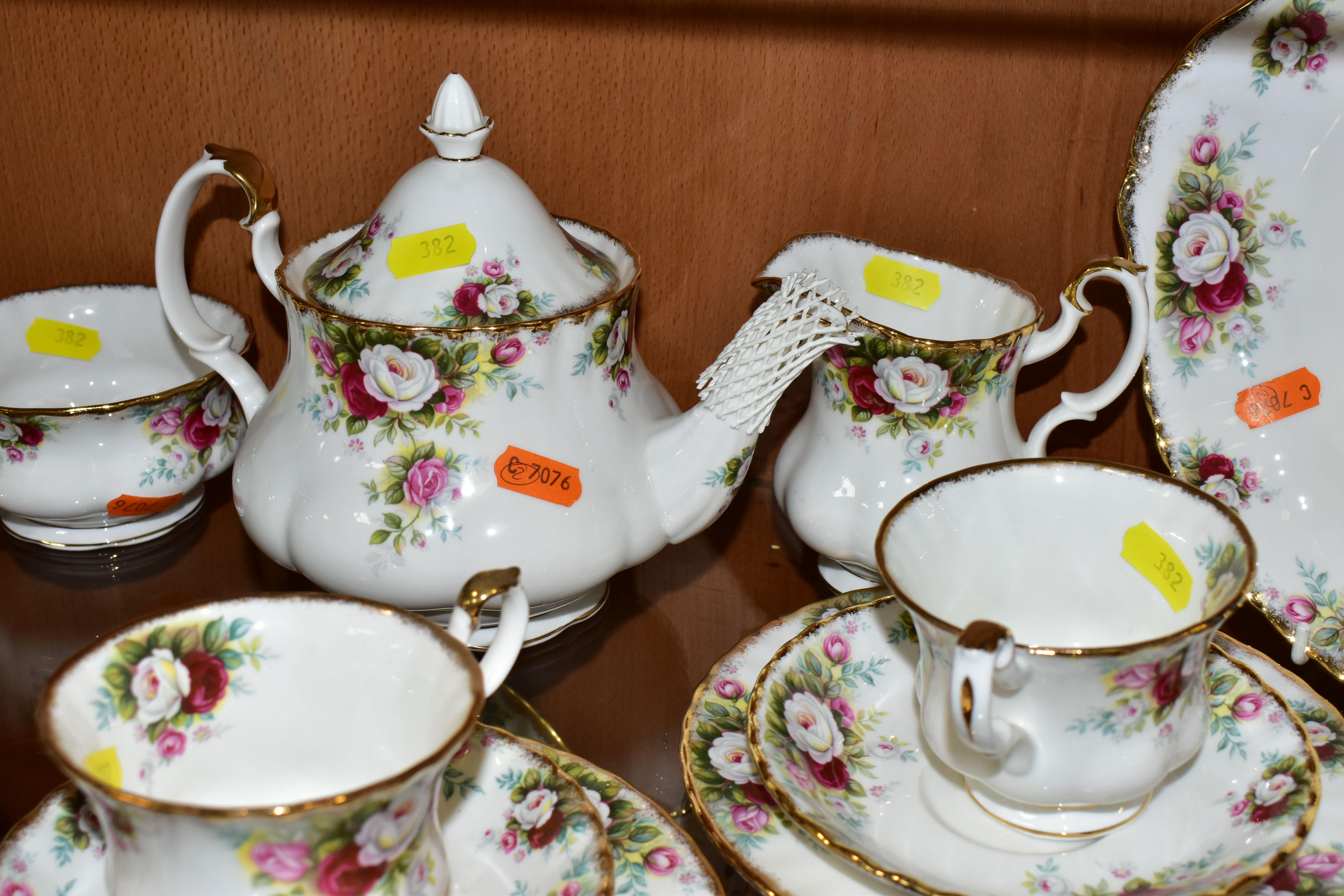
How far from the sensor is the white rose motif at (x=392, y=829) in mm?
498

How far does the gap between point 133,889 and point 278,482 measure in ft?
1.05

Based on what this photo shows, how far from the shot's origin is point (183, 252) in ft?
2.97

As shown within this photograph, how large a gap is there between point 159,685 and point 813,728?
0.35 metres

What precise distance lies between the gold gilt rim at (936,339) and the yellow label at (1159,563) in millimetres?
165

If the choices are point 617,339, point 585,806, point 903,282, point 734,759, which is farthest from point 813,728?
point 903,282

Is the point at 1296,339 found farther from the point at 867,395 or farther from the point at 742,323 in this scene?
the point at 742,323

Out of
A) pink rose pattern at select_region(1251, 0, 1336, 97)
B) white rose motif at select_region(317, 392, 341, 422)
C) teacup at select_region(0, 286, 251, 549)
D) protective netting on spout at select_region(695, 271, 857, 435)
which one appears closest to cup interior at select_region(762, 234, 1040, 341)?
protective netting on spout at select_region(695, 271, 857, 435)

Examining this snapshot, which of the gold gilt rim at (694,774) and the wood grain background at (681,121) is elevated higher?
the wood grain background at (681,121)

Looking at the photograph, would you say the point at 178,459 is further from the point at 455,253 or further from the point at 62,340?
the point at 455,253

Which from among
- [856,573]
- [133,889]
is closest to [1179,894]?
[856,573]

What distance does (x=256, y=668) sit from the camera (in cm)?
60

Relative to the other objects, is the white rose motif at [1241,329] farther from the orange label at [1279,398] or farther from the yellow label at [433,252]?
the yellow label at [433,252]

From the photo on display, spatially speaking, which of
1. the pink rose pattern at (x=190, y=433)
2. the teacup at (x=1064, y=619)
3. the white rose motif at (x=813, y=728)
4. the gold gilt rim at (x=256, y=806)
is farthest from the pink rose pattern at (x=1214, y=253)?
the pink rose pattern at (x=190, y=433)

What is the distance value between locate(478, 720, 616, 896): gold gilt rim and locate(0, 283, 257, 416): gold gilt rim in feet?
1.32
